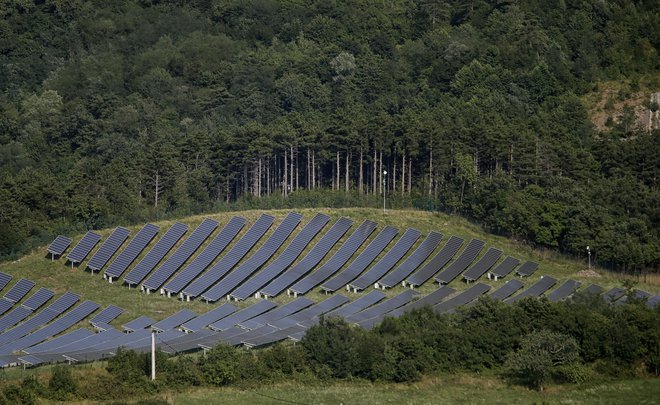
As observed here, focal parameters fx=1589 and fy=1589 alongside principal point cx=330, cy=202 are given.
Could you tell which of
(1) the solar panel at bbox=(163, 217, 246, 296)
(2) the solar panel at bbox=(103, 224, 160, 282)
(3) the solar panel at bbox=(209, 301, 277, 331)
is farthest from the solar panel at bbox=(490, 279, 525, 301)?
(2) the solar panel at bbox=(103, 224, 160, 282)

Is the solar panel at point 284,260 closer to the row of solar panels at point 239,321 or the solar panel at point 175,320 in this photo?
the row of solar panels at point 239,321

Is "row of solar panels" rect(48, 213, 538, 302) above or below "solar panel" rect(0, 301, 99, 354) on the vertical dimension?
above

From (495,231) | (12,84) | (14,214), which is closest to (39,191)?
(14,214)

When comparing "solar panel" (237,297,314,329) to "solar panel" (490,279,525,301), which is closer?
"solar panel" (237,297,314,329)

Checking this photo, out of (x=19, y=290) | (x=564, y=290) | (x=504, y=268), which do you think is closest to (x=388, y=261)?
(x=504, y=268)

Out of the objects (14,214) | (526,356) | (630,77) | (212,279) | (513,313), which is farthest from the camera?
(630,77)

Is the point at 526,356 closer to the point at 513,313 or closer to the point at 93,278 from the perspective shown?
the point at 513,313

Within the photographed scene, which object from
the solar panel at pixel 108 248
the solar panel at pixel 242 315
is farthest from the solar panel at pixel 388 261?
the solar panel at pixel 108 248

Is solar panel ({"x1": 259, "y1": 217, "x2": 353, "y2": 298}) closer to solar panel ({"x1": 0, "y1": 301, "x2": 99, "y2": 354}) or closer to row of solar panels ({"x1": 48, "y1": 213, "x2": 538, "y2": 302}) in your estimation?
row of solar panels ({"x1": 48, "y1": 213, "x2": 538, "y2": 302})
